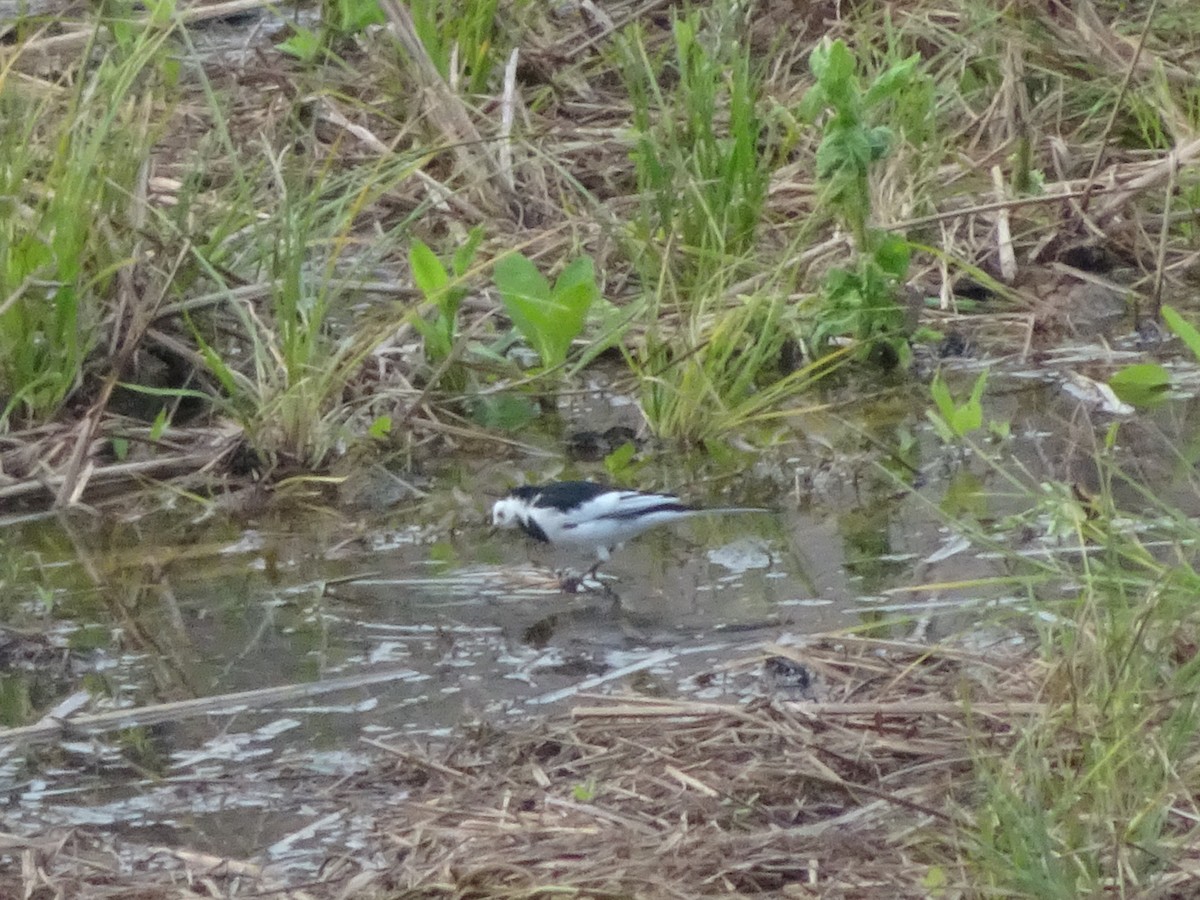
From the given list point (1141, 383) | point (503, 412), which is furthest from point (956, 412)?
point (503, 412)

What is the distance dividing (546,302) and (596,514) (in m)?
1.25

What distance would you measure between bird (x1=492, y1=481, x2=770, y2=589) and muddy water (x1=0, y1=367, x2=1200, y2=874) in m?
0.11

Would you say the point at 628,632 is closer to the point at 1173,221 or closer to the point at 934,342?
the point at 934,342

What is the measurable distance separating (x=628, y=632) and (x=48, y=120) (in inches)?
135

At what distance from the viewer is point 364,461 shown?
538 cm

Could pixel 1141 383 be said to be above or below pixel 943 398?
below

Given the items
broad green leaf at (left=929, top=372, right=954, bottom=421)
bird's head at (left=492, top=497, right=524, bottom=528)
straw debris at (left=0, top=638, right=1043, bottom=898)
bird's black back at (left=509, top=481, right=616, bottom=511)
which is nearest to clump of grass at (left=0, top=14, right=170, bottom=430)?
bird's head at (left=492, top=497, right=524, bottom=528)

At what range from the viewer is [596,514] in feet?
15.0

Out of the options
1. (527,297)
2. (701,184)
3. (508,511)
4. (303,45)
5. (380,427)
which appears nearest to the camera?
(508,511)

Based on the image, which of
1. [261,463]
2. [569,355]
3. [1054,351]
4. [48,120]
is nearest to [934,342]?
[1054,351]

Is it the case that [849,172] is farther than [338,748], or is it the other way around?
[849,172]

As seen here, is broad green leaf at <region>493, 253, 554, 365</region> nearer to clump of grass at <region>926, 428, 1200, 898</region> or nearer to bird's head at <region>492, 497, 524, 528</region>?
bird's head at <region>492, 497, 524, 528</region>

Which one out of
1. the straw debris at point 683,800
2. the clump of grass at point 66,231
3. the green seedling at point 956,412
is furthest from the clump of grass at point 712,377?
the straw debris at point 683,800

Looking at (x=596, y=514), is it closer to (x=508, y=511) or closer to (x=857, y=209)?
(x=508, y=511)
